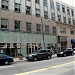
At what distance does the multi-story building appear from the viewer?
33.8m

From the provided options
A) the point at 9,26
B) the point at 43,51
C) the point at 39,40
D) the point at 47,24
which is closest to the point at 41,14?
the point at 47,24

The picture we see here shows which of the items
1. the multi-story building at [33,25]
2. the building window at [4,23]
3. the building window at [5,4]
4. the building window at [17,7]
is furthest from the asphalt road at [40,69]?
the building window at [17,7]

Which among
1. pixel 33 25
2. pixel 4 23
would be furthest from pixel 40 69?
pixel 33 25

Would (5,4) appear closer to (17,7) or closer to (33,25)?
(17,7)

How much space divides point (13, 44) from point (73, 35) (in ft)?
82.1

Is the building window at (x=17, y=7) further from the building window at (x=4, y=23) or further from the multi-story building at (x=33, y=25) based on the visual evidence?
the building window at (x=4, y=23)

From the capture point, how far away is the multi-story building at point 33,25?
111 feet

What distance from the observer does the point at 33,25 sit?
130 feet

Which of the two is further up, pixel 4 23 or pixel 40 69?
pixel 4 23

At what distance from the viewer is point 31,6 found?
3972 cm

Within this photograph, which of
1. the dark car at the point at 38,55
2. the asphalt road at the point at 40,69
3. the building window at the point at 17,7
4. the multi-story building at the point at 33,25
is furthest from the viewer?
the building window at the point at 17,7

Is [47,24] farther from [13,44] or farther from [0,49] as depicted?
[0,49]

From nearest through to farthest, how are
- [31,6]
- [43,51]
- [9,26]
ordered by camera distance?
[43,51] < [9,26] < [31,6]

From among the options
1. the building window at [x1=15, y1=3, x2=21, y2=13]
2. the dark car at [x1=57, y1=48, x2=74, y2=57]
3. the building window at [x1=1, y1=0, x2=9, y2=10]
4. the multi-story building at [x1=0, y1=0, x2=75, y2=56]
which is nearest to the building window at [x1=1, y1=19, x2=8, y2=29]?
the multi-story building at [x1=0, y1=0, x2=75, y2=56]
